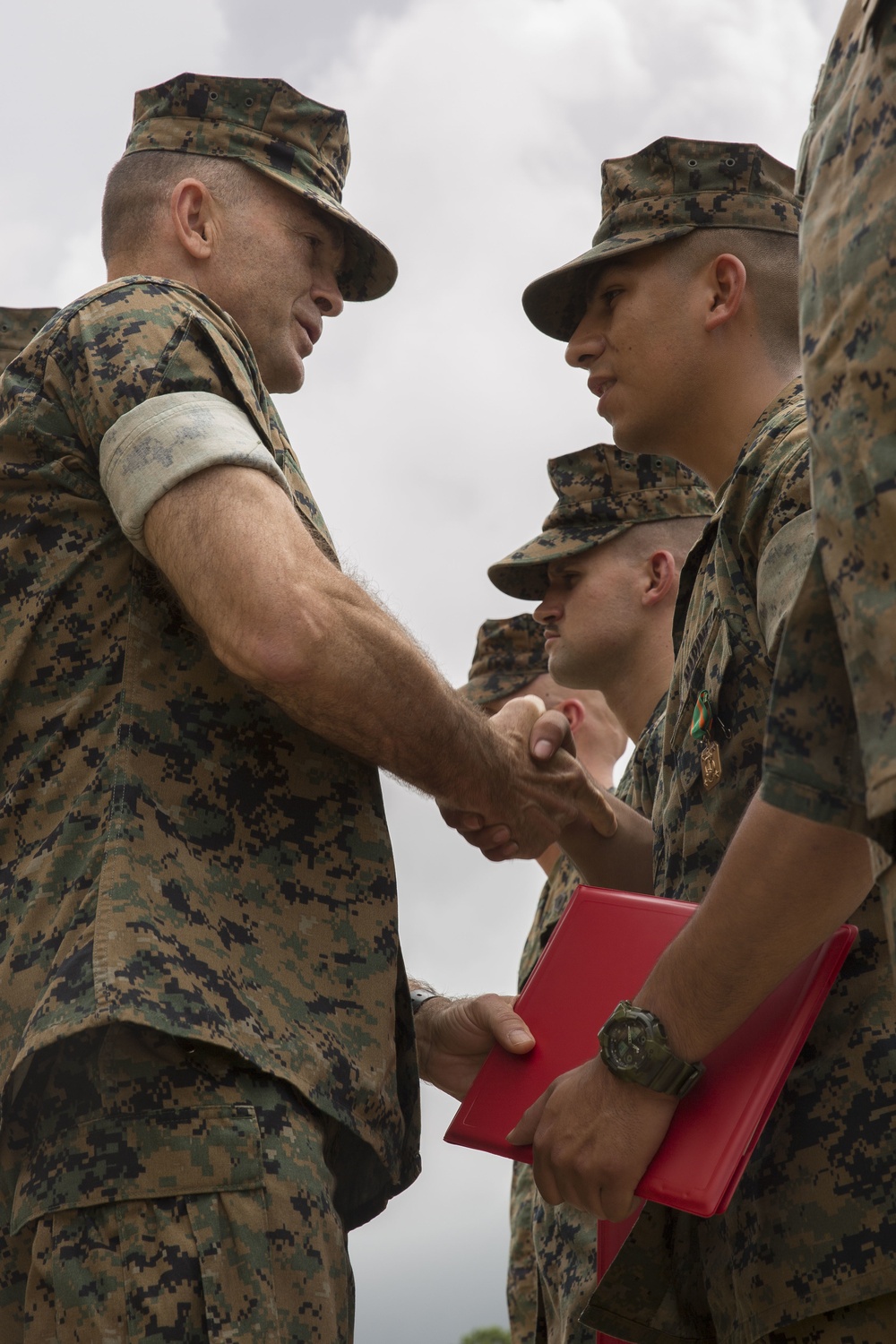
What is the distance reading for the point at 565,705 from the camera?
6570mm

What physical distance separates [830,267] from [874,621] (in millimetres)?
411

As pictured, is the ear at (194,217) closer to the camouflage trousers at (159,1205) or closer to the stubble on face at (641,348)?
the stubble on face at (641,348)

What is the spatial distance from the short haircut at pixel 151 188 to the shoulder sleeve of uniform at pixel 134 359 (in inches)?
31.3

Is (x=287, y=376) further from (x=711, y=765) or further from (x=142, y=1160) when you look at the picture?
(x=142, y=1160)

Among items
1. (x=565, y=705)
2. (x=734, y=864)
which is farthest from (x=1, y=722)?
(x=565, y=705)

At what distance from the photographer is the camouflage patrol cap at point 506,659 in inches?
283

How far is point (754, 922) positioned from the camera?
1.97m

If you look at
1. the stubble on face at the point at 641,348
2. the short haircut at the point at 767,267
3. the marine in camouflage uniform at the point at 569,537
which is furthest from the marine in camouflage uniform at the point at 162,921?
the marine in camouflage uniform at the point at 569,537

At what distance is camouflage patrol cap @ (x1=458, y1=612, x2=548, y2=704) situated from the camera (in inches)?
283

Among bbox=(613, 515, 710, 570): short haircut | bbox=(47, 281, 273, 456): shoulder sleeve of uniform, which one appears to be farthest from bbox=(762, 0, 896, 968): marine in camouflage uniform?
bbox=(613, 515, 710, 570): short haircut

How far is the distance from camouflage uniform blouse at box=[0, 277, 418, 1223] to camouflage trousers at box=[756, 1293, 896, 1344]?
2.42ft

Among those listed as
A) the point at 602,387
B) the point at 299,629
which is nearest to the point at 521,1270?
the point at 602,387

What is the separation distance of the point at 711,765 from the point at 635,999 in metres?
0.52

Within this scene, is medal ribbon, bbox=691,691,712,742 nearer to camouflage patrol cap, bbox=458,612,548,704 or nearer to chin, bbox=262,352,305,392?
chin, bbox=262,352,305,392
